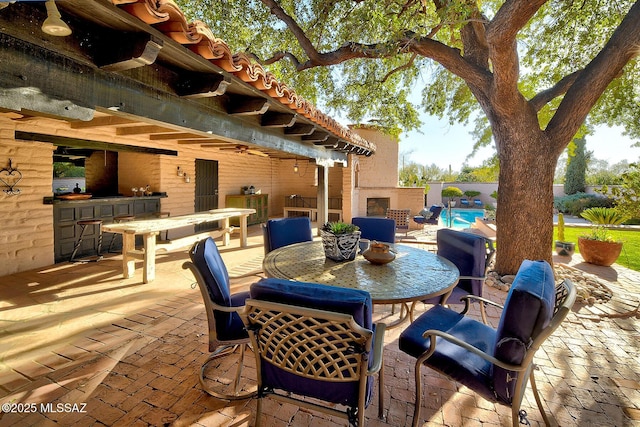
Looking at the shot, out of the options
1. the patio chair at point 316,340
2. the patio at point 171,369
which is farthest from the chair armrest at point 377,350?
the patio at point 171,369

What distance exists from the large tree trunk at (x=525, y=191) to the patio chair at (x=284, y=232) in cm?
301

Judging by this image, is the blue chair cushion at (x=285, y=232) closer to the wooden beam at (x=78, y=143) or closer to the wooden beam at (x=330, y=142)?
the wooden beam at (x=330, y=142)

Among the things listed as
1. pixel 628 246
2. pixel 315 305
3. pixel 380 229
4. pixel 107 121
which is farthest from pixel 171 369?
pixel 628 246

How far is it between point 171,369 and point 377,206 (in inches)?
394

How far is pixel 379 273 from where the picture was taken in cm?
219

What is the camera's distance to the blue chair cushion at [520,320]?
129 centimetres

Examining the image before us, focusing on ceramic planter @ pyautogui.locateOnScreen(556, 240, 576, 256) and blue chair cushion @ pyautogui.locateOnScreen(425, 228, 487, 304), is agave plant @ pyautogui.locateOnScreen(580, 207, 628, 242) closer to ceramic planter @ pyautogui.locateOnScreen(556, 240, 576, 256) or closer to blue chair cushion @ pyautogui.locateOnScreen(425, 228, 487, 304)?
ceramic planter @ pyautogui.locateOnScreen(556, 240, 576, 256)

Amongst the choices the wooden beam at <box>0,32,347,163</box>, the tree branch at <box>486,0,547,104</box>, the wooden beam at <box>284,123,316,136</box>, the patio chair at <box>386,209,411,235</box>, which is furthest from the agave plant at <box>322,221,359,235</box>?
the patio chair at <box>386,209,411,235</box>

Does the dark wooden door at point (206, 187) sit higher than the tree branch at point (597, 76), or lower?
lower

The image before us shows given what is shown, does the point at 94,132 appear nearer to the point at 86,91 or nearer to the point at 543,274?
the point at 86,91

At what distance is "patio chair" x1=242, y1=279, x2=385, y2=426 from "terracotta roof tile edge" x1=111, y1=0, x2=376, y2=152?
4.64ft

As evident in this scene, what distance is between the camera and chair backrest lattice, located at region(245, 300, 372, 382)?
1.20 metres

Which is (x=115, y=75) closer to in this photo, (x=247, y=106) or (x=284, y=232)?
(x=247, y=106)

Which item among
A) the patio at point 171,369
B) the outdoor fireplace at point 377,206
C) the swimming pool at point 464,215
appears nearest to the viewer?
the patio at point 171,369
